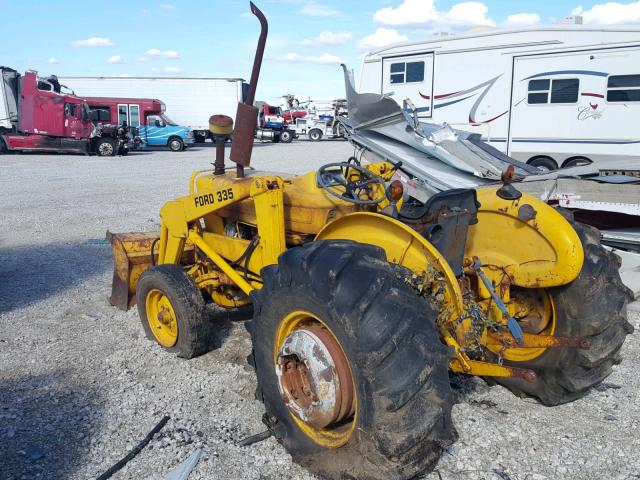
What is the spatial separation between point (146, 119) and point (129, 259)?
80.0 feet

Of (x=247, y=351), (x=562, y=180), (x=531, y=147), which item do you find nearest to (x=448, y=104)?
(x=531, y=147)

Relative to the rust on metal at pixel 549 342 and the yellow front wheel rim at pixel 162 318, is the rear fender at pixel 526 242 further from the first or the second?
the yellow front wheel rim at pixel 162 318

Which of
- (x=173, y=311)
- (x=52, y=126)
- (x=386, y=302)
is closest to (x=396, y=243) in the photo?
(x=386, y=302)

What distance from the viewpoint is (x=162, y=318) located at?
4438 mm

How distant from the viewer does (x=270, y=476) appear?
289 centimetres

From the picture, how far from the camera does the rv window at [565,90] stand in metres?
10.8

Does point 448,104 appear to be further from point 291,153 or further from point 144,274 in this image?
point 291,153

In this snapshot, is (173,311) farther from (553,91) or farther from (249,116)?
(553,91)

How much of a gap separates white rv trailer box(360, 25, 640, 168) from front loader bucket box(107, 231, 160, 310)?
20.1 feet

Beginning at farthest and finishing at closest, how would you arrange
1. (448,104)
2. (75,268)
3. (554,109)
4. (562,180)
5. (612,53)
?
(448,104) → (554,109) → (612,53) → (75,268) → (562,180)

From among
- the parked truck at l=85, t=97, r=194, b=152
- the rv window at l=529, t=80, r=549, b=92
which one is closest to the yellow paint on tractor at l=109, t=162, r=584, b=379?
the rv window at l=529, t=80, r=549, b=92

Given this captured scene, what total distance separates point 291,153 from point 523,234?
957 inches

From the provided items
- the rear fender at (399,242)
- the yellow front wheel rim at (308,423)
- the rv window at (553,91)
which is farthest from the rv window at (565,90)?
the yellow front wheel rim at (308,423)

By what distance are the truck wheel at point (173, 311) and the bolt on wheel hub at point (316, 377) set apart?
152cm
